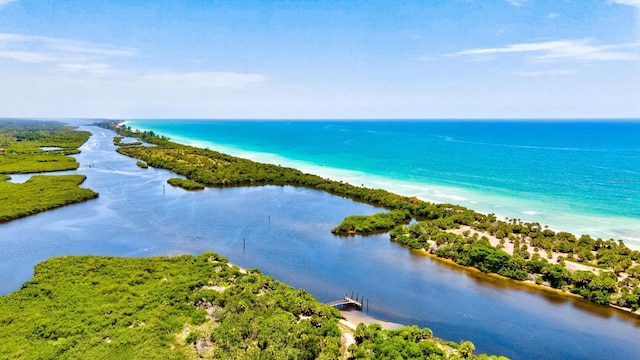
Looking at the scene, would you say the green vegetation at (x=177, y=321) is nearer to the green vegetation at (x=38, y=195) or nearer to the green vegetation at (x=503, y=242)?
the green vegetation at (x=503, y=242)

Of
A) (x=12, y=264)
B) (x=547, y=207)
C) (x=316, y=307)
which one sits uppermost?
(x=547, y=207)

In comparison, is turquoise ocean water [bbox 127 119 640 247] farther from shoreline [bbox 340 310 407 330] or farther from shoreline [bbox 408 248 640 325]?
shoreline [bbox 340 310 407 330]

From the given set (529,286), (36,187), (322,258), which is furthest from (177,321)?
(36,187)

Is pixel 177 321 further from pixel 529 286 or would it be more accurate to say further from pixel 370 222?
pixel 370 222

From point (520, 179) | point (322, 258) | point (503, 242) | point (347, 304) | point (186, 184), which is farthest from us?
point (520, 179)

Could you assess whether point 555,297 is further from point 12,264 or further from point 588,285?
point 12,264

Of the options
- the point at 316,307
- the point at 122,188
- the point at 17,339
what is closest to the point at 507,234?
the point at 316,307
